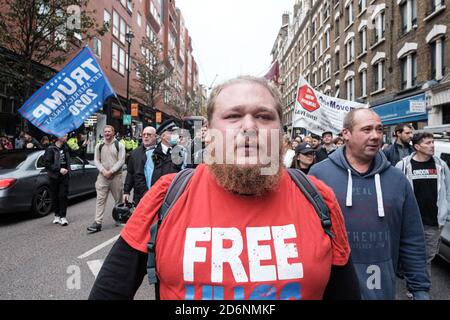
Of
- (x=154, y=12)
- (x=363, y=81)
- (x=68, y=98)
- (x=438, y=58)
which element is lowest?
(x=68, y=98)

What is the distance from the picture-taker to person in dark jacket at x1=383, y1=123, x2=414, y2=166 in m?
5.56

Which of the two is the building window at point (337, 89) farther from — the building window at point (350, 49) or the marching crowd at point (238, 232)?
the marching crowd at point (238, 232)

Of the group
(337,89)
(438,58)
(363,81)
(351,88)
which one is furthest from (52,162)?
(337,89)

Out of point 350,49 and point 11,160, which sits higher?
point 350,49

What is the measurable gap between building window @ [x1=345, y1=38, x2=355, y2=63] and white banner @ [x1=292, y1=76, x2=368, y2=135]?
1608cm

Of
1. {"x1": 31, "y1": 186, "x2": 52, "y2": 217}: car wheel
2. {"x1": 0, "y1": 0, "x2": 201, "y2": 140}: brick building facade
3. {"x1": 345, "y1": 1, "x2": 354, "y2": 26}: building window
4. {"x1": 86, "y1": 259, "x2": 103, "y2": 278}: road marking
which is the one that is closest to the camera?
{"x1": 86, "y1": 259, "x2": 103, "y2": 278}: road marking

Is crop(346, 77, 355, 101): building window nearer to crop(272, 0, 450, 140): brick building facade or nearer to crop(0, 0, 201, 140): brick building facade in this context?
crop(272, 0, 450, 140): brick building facade

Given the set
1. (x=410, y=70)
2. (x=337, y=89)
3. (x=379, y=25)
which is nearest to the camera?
(x=410, y=70)

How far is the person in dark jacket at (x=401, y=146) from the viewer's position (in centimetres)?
556

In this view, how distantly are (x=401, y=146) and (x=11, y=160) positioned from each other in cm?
792

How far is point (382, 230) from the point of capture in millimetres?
2143

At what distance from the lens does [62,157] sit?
261 inches

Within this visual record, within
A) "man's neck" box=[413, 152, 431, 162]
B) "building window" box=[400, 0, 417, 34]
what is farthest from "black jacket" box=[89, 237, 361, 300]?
"building window" box=[400, 0, 417, 34]

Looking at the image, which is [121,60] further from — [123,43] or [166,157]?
[166,157]
